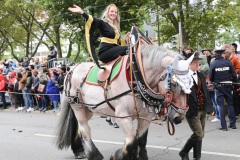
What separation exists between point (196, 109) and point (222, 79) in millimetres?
3596

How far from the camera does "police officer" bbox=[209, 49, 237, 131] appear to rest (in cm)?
883

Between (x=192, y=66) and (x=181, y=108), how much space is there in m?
1.33

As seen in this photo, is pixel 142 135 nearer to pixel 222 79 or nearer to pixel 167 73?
pixel 167 73

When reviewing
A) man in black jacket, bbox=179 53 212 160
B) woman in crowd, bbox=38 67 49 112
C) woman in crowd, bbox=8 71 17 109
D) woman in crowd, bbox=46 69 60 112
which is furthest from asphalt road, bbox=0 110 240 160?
woman in crowd, bbox=8 71 17 109

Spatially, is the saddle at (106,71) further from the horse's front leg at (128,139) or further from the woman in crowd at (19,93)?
the woman in crowd at (19,93)

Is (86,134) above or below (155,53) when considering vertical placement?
below

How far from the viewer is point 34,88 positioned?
14531 millimetres

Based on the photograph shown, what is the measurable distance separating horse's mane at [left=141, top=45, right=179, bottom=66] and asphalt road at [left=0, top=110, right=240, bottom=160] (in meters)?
2.29

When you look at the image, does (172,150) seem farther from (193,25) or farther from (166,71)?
(193,25)

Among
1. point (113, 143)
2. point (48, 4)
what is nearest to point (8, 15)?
point (48, 4)

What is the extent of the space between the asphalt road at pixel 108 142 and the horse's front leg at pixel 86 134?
698 millimetres

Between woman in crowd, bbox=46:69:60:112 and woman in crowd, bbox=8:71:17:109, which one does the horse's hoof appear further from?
woman in crowd, bbox=8:71:17:109

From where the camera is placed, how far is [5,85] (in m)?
16.2

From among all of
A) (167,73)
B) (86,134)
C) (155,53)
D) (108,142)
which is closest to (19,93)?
(108,142)
